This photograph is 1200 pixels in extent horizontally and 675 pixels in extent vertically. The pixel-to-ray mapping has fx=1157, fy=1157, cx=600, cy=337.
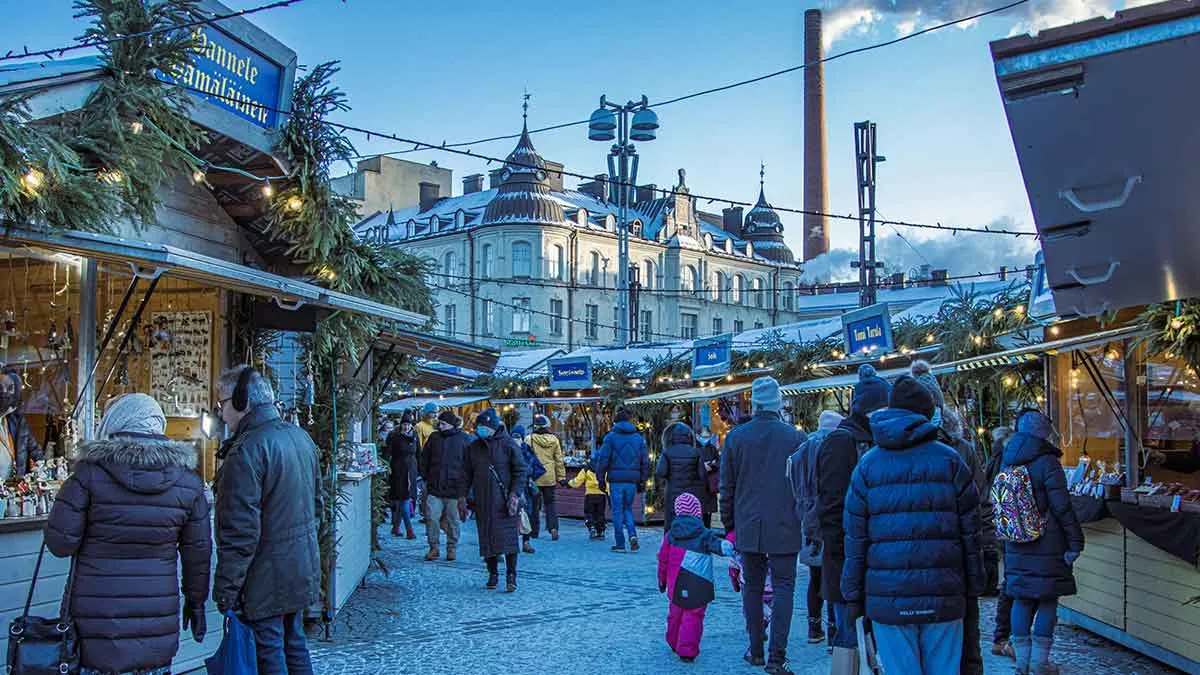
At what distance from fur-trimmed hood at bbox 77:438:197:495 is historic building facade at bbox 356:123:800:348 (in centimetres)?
4792

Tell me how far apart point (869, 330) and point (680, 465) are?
16.9ft

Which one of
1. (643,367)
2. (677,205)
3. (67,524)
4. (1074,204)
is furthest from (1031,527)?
(677,205)

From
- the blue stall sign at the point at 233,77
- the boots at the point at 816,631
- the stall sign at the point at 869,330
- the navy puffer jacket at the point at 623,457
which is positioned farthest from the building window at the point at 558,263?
the boots at the point at 816,631

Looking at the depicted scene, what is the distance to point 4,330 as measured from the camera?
287 inches

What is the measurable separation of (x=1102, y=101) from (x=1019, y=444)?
13.1 feet

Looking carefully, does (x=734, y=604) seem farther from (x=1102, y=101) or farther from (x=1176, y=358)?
(x=1102, y=101)

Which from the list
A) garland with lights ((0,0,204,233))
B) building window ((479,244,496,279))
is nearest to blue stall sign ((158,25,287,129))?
garland with lights ((0,0,204,233))

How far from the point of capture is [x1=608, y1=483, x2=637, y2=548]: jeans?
14.3 m

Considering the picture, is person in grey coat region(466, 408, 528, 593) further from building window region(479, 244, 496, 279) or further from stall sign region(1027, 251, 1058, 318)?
building window region(479, 244, 496, 279)

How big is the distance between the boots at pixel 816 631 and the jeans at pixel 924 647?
11.5 ft

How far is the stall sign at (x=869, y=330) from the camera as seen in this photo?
581 inches

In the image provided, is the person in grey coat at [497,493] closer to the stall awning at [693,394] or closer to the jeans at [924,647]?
the jeans at [924,647]

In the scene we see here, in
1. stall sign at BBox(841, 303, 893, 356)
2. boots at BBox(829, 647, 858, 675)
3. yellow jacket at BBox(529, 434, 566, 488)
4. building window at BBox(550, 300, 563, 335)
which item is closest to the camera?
boots at BBox(829, 647, 858, 675)

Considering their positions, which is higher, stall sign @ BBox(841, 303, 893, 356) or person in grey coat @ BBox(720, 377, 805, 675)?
stall sign @ BBox(841, 303, 893, 356)
